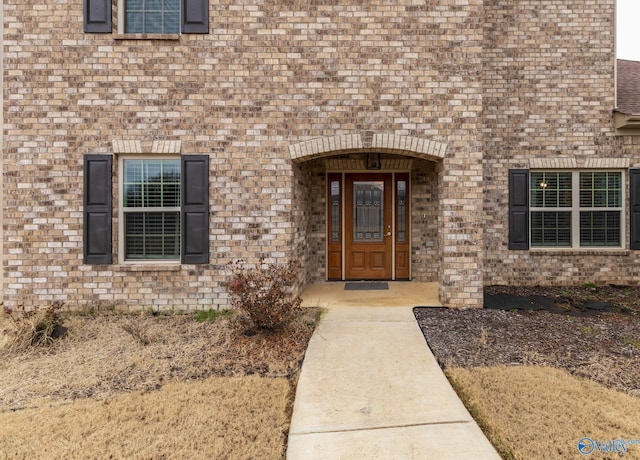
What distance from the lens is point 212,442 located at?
7.55 ft

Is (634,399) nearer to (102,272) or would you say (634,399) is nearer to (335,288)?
(335,288)

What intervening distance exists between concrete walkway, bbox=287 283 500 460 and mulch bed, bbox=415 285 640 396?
1.39 ft

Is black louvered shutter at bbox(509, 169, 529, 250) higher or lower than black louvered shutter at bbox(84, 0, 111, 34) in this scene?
lower

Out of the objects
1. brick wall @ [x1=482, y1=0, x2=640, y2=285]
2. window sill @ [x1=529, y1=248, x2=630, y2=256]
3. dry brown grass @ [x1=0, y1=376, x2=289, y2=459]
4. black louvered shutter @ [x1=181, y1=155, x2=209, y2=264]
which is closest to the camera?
dry brown grass @ [x1=0, y1=376, x2=289, y2=459]

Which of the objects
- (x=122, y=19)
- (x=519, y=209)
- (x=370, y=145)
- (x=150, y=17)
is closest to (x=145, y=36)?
(x=150, y=17)

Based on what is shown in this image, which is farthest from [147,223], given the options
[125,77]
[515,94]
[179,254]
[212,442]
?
[515,94]

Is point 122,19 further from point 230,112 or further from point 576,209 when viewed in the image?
point 576,209

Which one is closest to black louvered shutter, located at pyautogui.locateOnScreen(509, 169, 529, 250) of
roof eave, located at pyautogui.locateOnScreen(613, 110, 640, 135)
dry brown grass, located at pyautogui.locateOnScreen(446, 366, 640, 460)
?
roof eave, located at pyautogui.locateOnScreen(613, 110, 640, 135)

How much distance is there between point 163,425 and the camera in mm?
2494

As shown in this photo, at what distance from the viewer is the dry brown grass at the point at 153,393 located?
2291 millimetres

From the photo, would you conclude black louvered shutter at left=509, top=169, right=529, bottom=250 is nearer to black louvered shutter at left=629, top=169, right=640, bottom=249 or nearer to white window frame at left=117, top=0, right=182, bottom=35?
black louvered shutter at left=629, top=169, right=640, bottom=249

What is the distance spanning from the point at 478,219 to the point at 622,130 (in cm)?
394

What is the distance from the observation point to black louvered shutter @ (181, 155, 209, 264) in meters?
5.14

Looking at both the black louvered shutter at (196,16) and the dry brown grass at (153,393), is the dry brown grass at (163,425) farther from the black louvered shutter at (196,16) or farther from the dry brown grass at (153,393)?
the black louvered shutter at (196,16)
